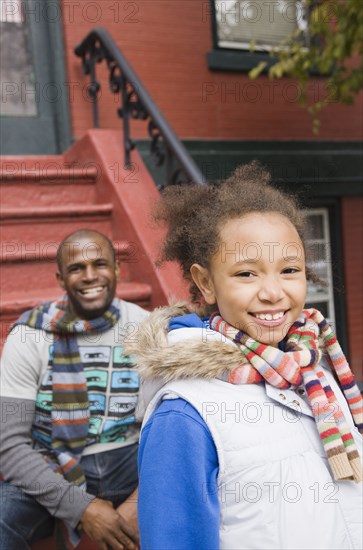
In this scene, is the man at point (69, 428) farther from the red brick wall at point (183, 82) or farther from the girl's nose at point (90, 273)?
the red brick wall at point (183, 82)

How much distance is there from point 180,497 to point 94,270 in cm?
165

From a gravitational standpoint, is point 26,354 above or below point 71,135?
below

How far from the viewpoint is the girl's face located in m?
1.44

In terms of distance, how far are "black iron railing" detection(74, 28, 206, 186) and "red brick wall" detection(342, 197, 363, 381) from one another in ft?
9.15

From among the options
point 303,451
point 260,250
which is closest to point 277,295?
point 260,250

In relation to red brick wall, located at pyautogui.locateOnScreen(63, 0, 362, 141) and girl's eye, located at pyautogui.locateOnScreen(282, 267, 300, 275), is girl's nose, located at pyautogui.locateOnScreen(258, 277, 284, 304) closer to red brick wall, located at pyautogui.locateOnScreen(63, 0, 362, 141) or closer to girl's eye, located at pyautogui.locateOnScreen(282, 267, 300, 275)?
girl's eye, located at pyautogui.locateOnScreen(282, 267, 300, 275)

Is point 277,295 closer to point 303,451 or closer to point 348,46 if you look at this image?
point 303,451

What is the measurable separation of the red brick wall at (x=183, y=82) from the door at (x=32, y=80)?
112 mm

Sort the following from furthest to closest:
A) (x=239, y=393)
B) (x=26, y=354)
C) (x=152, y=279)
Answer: (x=152, y=279), (x=26, y=354), (x=239, y=393)

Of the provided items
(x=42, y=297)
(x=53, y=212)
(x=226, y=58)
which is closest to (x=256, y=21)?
(x=226, y=58)

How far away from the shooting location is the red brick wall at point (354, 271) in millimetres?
6414

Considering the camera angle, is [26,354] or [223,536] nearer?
[223,536]

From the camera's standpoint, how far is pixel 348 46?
3754 mm

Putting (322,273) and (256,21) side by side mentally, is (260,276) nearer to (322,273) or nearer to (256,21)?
(322,273)
